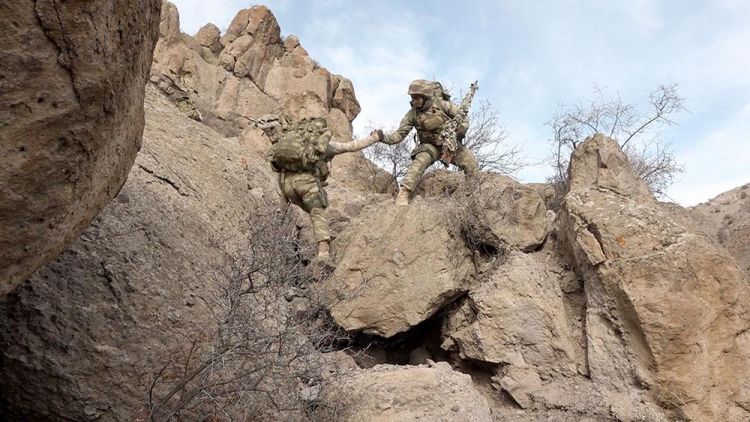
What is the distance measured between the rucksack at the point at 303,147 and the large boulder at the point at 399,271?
1.15m

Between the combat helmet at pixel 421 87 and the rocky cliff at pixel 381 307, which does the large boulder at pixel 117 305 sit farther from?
the combat helmet at pixel 421 87

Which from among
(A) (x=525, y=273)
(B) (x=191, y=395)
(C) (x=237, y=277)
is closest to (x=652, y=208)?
(A) (x=525, y=273)

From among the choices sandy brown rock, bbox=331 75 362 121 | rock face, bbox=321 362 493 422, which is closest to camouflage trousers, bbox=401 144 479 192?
rock face, bbox=321 362 493 422

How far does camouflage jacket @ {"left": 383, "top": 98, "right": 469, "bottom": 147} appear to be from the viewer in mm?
6637

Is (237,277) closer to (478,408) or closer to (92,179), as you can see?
(92,179)

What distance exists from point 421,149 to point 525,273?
210cm

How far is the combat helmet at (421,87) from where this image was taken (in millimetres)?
6582

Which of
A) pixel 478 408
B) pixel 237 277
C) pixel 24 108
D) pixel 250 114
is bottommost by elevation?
pixel 478 408

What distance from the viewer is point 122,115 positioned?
2.12 meters

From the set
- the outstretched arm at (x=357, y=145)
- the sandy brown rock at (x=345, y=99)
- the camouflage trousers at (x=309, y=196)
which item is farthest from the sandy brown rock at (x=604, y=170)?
the sandy brown rock at (x=345, y=99)

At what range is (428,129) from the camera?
262 inches

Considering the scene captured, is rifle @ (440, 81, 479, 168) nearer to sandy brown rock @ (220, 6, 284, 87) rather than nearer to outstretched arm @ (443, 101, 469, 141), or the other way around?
outstretched arm @ (443, 101, 469, 141)

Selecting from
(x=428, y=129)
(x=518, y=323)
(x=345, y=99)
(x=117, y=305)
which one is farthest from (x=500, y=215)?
(x=345, y=99)

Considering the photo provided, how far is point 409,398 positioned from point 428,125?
3627 mm
